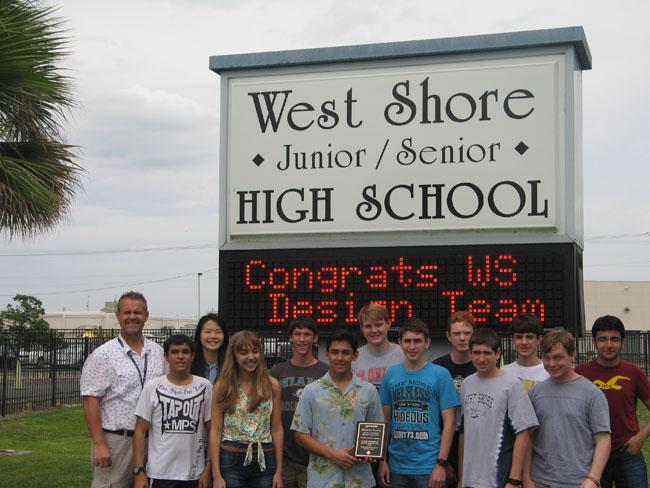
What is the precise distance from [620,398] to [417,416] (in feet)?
3.97

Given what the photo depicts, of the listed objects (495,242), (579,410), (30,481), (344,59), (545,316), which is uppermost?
(344,59)

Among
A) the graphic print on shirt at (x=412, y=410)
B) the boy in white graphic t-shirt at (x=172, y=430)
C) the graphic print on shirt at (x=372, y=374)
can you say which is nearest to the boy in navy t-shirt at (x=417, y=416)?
the graphic print on shirt at (x=412, y=410)

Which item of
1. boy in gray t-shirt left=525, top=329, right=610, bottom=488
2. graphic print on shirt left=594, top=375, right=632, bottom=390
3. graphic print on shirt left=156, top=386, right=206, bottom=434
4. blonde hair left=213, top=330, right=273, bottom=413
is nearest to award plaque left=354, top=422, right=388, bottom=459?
blonde hair left=213, top=330, right=273, bottom=413

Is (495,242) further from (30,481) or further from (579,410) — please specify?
(30,481)

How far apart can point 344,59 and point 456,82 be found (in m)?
1.11

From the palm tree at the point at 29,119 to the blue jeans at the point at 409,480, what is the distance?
5.39m

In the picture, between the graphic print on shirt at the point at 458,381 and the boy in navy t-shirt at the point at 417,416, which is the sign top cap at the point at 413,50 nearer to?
the graphic print on shirt at the point at 458,381

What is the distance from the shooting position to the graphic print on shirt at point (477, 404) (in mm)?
5457

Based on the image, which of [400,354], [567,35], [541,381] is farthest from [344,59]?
[541,381]

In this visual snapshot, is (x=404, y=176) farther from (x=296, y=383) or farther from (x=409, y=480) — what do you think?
(x=409, y=480)

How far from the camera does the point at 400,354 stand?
6297 millimetres

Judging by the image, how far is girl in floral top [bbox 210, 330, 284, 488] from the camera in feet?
18.6

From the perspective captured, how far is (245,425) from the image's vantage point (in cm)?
570

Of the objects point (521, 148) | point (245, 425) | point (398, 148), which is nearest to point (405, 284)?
point (398, 148)
